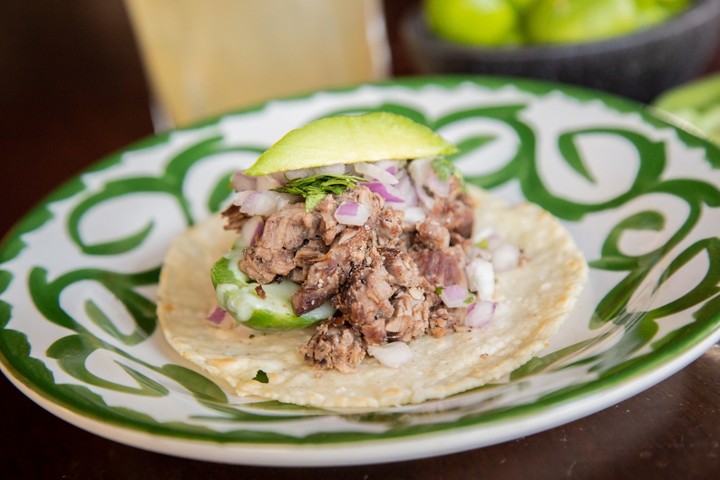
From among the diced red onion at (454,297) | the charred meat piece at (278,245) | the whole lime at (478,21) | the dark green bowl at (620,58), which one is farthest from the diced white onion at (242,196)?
the whole lime at (478,21)

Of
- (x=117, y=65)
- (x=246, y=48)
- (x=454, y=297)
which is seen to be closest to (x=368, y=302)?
(x=454, y=297)

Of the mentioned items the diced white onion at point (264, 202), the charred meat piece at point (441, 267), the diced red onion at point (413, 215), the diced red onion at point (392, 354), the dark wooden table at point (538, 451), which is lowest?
the dark wooden table at point (538, 451)

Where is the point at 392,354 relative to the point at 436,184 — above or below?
below

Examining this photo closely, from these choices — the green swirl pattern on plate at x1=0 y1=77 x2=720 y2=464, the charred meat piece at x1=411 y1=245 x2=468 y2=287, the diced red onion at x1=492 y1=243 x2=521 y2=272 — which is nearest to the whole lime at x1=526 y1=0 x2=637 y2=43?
the green swirl pattern on plate at x1=0 y1=77 x2=720 y2=464

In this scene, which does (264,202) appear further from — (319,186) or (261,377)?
(261,377)

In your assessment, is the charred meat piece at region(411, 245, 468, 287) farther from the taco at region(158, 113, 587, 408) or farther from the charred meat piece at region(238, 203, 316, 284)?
the charred meat piece at region(238, 203, 316, 284)

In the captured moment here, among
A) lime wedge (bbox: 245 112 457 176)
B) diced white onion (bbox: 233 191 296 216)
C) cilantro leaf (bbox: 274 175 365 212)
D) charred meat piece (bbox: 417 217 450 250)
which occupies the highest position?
lime wedge (bbox: 245 112 457 176)

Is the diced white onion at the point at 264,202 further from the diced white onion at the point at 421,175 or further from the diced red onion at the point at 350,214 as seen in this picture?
the diced white onion at the point at 421,175

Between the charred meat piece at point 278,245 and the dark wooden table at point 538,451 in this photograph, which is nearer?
the dark wooden table at point 538,451

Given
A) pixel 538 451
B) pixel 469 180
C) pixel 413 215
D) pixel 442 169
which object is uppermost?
pixel 442 169
